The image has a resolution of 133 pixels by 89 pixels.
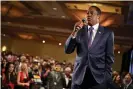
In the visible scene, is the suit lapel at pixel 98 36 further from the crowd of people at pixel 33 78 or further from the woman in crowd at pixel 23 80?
the woman in crowd at pixel 23 80

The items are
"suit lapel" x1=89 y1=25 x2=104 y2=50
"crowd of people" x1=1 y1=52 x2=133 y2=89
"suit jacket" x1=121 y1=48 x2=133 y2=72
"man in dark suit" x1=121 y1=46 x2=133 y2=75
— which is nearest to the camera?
"suit lapel" x1=89 y1=25 x2=104 y2=50

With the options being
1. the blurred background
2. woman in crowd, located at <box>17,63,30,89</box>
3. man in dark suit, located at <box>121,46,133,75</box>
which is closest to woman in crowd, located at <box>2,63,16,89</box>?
woman in crowd, located at <box>17,63,30,89</box>

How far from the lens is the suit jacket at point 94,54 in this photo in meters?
2.59

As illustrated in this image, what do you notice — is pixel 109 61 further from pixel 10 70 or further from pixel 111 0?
pixel 111 0

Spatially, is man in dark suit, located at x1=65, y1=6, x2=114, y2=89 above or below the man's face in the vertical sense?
below

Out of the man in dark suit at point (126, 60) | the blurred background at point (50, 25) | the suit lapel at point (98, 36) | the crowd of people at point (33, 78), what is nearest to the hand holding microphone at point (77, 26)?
the suit lapel at point (98, 36)

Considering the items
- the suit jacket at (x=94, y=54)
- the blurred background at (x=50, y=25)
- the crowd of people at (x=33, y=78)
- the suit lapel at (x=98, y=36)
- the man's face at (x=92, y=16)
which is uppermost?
the blurred background at (x=50, y=25)

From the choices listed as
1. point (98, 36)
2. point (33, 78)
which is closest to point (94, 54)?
point (98, 36)

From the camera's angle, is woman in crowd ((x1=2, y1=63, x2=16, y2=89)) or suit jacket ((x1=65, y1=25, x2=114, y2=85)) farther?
woman in crowd ((x1=2, y1=63, x2=16, y2=89))

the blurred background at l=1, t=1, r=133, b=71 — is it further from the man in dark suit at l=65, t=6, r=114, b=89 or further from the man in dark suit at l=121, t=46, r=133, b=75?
the man in dark suit at l=65, t=6, r=114, b=89

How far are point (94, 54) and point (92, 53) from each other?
0.05 ft

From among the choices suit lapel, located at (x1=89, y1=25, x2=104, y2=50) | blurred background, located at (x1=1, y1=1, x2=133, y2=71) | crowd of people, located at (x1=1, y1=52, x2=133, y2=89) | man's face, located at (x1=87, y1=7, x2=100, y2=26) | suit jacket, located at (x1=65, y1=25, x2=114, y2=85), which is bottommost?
crowd of people, located at (x1=1, y1=52, x2=133, y2=89)

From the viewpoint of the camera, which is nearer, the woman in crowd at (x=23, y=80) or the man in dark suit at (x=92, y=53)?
the man in dark suit at (x=92, y=53)

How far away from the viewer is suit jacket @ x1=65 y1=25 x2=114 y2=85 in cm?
259
